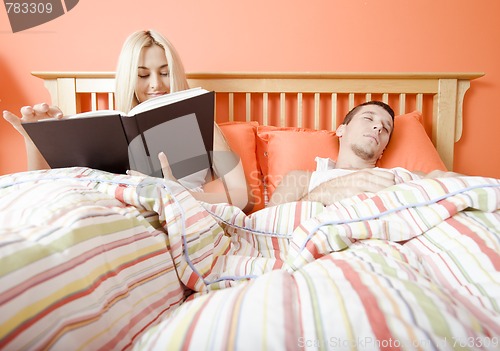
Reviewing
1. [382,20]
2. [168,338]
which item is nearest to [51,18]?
[382,20]

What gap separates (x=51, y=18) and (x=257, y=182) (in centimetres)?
127

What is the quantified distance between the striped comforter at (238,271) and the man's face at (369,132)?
0.57m

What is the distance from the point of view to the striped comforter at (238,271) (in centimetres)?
35

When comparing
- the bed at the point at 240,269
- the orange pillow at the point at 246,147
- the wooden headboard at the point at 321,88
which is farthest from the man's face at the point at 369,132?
the bed at the point at 240,269

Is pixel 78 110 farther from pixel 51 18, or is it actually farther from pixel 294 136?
pixel 294 136

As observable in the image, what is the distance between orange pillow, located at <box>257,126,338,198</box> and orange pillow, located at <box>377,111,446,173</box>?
0.22 meters

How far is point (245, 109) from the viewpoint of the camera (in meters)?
1.76

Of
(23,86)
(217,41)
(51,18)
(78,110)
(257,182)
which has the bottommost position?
(257,182)

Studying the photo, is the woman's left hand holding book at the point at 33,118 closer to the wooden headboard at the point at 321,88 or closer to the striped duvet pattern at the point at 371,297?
the wooden headboard at the point at 321,88

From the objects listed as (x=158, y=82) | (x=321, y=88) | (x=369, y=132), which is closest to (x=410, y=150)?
(x=369, y=132)

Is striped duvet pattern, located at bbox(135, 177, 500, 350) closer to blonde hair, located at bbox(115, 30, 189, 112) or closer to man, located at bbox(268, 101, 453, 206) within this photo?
man, located at bbox(268, 101, 453, 206)

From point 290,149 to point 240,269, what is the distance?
0.83 meters

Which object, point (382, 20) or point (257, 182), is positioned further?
point (382, 20)

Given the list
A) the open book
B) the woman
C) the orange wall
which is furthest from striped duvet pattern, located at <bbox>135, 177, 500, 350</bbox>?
the orange wall
